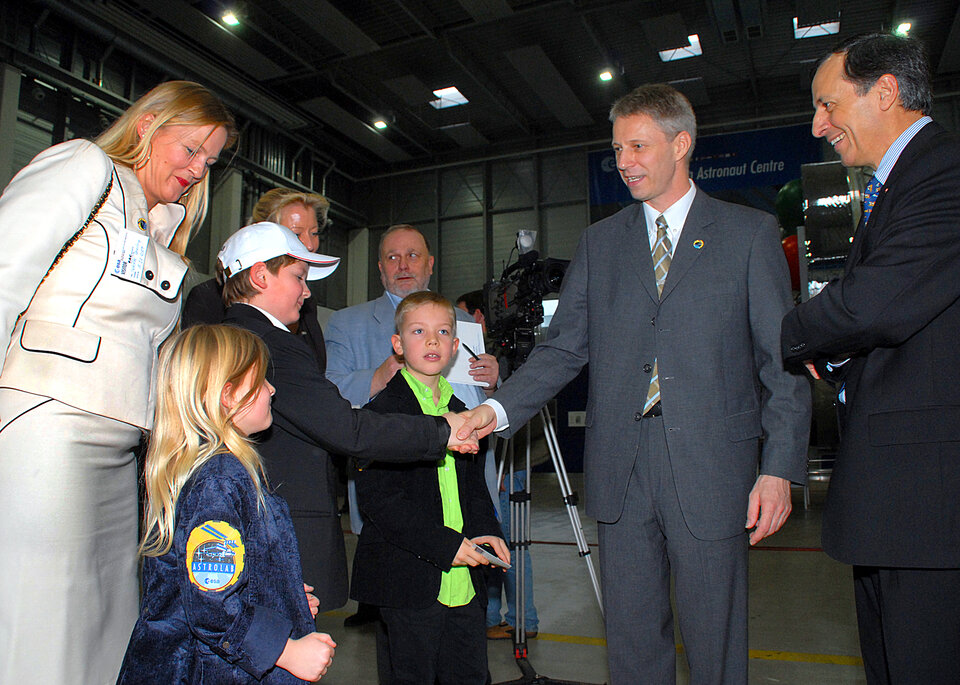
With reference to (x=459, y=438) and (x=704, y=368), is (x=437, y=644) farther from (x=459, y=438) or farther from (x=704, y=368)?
(x=704, y=368)

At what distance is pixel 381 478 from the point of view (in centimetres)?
202

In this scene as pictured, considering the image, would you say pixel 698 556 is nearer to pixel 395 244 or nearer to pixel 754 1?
pixel 395 244

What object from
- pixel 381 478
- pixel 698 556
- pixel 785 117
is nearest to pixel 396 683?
pixel 381 478

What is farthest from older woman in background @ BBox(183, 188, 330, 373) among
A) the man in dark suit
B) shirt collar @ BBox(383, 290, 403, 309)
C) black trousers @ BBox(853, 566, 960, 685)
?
black trousers @ BBox(853, 566, 960, 685)

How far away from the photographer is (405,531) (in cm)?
191

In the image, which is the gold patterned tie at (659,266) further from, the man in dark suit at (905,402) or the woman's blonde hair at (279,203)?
the woman's blonde hair at (279,203)

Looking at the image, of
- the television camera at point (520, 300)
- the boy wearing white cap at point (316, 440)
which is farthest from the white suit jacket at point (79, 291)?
the television camera at point (520, 300)

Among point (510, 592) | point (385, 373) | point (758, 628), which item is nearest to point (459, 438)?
point (385, 373)

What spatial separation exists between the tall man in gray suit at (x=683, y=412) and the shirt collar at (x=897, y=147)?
32 centimetres

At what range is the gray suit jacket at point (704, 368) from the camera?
1.67 meters

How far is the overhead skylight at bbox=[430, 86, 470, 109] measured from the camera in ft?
41.8

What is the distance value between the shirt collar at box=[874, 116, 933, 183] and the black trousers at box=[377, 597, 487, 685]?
151 cm

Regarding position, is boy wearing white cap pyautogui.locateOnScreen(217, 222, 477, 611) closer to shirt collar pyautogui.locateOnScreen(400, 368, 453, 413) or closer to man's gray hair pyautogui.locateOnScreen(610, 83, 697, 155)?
shirt collar pyautogui.locateOnScreen(400, 368, 453, 413)

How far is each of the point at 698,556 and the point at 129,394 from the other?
1346 millimetres
